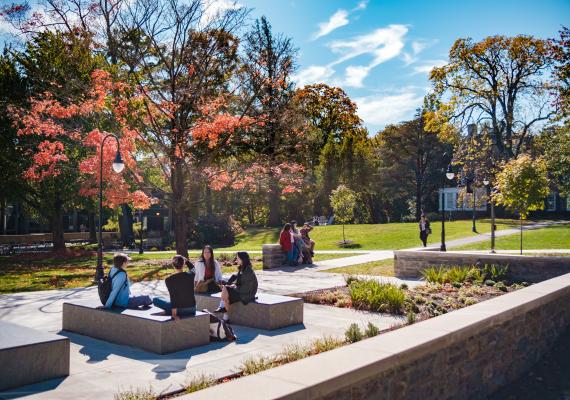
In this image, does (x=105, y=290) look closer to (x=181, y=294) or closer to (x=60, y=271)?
(x=181, y=294)

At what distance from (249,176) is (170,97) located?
466cm

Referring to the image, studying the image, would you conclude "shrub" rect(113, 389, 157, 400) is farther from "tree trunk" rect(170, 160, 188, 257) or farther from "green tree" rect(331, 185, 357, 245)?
"green tree" rect(331, 185, 357, 245)

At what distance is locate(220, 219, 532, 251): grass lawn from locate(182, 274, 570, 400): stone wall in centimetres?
1929

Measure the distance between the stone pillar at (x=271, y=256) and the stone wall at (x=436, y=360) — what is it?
11.7 metres

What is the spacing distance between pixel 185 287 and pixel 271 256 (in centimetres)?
1192

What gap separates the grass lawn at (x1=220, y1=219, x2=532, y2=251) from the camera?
96.9ft

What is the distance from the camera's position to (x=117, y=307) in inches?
351

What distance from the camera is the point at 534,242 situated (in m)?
26.8

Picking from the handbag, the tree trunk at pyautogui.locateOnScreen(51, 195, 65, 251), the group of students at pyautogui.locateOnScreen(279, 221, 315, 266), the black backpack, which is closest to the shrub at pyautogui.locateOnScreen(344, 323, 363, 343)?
the black backpack

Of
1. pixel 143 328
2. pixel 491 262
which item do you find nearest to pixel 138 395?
pixel 143 328

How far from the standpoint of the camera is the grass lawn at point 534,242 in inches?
990

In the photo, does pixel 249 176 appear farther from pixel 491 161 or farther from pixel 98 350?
pixel 491 161

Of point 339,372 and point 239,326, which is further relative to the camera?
point 239,326

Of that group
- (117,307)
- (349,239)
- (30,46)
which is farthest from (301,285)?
(30,46)
